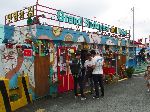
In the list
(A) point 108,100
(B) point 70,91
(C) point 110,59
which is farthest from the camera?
(C) point 110,59

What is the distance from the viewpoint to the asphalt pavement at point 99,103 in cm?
1130

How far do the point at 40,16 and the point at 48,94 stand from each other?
349cm

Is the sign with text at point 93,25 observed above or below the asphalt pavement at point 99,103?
above

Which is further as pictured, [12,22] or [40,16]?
[12,22]

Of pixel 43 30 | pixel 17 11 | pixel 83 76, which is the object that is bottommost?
pixel 83 76

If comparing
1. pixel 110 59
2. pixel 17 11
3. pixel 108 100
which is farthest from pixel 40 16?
pixel 110 59

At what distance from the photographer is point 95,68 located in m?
13.8

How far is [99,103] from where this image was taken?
12.5m

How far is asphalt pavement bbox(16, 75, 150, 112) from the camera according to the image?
37.1ft

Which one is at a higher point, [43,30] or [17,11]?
[17,11]

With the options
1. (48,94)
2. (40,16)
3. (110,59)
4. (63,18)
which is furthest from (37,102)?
(110,59)

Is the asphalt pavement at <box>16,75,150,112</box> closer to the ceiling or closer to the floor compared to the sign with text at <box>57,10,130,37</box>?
closer to the floor

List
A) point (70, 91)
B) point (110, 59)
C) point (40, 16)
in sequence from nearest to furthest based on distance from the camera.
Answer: point (40, 16), point (70, 91), point (110, 59)

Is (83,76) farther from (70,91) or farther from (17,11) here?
(17,11)
